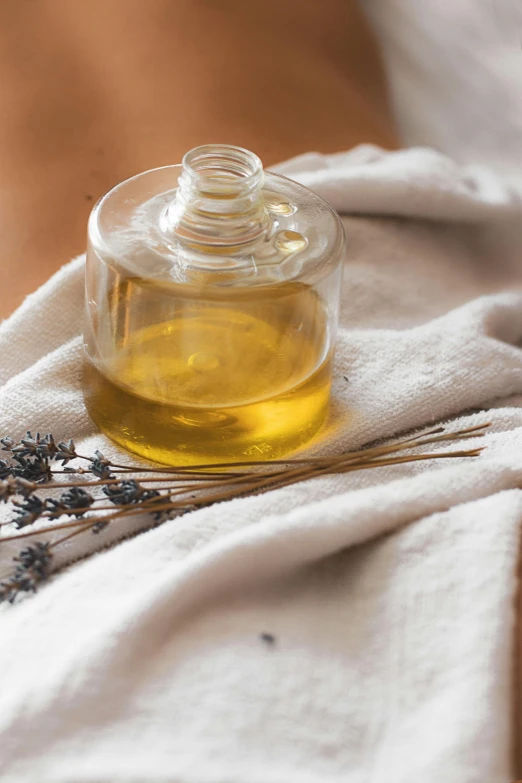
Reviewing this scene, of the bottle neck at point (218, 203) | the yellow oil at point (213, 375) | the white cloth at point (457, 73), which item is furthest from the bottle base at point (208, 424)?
the white cloth at point (457, 73)

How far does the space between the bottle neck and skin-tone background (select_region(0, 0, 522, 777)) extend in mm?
283

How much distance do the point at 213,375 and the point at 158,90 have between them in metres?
0.54

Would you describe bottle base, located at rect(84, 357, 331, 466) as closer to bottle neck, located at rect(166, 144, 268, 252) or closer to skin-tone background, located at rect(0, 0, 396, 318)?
bottle neck, located at rect(166, 144, 268, 252)

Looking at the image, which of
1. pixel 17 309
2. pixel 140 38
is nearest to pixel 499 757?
pixel 17 309

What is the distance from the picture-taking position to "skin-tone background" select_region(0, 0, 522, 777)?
1.05 m

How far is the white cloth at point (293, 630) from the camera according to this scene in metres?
0.52

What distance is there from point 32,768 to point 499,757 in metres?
0.26

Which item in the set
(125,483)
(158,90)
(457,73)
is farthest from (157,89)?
(125,483)

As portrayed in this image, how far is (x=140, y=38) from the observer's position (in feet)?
3.86

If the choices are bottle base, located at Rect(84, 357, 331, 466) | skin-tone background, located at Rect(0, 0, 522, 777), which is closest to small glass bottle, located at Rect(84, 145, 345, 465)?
bottle base, located at Rect(84, 357, 331, 466)

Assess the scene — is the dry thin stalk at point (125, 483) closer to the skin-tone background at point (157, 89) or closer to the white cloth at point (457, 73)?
the skin-tone background at point (157, 89)

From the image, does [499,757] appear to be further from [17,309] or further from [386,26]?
[386,26]

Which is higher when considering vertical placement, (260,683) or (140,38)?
(140,38)

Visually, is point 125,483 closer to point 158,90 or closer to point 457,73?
Result: point 158,90
